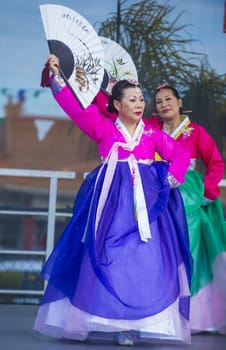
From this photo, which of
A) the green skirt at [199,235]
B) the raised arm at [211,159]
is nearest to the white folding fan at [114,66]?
the raised arm at [211,159]

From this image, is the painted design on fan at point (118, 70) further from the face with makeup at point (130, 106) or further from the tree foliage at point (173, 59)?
the tree foliage at point (173, 59)

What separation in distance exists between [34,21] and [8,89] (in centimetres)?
46

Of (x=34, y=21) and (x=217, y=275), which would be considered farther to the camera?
(x=34, y=21)

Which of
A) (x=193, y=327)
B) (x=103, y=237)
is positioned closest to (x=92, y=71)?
(x=103, y=237)

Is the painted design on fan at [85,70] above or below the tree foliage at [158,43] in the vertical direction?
below

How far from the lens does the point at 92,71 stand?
5305 millimetres

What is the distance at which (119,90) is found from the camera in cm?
550

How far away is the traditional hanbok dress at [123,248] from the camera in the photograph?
5.18 m

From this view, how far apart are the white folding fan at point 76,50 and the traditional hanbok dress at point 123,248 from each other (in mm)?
69

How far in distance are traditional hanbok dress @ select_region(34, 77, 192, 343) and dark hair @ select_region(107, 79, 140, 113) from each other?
4.5 inches

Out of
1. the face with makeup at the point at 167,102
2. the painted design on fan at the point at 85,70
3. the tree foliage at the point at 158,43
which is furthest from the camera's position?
the tree foliage at the point at 158,43

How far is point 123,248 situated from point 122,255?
0.12 feet

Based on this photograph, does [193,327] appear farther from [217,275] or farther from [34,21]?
[34,21]

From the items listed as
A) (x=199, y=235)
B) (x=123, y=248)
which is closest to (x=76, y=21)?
(x=123, y=248)
